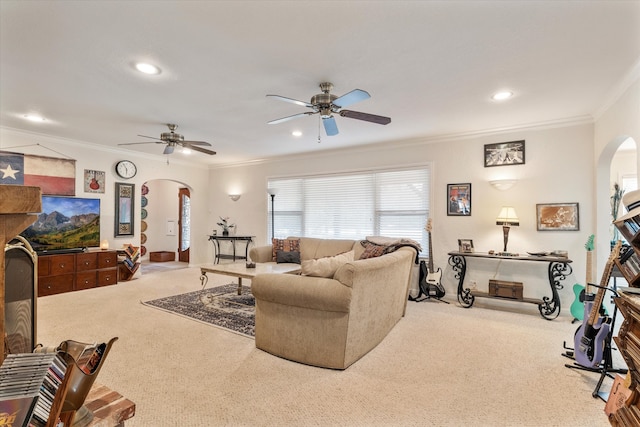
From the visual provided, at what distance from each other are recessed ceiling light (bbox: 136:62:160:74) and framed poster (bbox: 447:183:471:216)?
4.08 meters

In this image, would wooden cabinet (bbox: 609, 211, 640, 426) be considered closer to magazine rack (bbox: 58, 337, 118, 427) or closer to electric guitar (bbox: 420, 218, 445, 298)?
magazine rack (bbox: 58, 337, 118, 427)

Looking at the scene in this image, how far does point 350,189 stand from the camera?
19.0 ft

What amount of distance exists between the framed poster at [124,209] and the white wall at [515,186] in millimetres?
4266

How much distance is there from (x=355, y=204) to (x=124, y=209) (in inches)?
175

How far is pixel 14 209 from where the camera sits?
667mm

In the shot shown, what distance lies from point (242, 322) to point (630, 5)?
4.07m

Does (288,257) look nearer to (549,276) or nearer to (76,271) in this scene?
(76,271)

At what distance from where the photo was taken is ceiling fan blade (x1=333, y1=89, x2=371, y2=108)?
7.99ft

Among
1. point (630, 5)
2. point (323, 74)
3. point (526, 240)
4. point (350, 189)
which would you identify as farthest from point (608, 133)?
point (350, 189)

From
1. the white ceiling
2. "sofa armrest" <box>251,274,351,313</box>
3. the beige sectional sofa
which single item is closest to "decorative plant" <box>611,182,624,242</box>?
the white ceiling

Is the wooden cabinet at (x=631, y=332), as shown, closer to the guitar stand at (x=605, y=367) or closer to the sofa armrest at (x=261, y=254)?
the guitar stand at (x=605, y=367)

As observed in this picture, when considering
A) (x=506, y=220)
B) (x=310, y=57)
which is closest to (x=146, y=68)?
(x=310, y=57)

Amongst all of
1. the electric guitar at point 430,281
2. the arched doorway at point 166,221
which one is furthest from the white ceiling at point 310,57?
the arched doorway at point 166,221

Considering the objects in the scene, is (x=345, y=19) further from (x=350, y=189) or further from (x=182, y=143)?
(x=350, y=189)
